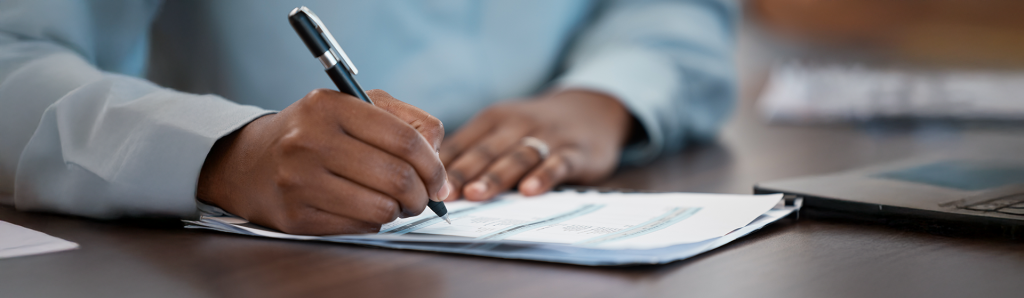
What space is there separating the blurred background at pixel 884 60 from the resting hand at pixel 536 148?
1.77 ft

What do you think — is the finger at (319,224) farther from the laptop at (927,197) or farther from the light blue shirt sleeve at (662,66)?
the light blue shirt sleeve at (662,66)

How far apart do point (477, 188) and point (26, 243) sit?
0.29 meters

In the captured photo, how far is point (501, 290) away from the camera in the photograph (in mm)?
292

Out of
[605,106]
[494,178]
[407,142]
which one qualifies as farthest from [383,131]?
[605,106]

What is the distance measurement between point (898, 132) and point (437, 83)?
2.25 ft

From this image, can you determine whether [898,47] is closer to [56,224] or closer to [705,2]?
[705,2]

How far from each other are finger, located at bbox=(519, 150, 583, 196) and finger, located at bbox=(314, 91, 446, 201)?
0.22 m

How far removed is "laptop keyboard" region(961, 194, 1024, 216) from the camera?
0.40 m

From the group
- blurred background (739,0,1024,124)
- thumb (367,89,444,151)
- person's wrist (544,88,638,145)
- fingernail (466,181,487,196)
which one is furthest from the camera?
blurred background (739,0,1024,124)

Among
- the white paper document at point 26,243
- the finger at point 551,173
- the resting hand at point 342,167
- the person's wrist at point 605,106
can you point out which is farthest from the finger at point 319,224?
the person's wrist at point 605,106

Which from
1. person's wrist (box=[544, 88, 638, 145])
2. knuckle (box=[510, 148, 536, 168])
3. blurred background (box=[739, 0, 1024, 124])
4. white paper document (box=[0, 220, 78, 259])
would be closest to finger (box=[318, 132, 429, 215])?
white paper document (box=[0, 220, 78, 259])

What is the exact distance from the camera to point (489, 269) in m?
0.33

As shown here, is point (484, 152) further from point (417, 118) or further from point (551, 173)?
point (417, 118)

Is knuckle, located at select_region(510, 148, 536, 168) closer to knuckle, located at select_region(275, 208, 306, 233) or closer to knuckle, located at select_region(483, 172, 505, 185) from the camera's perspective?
knuckle, located at select_region(483, 172, 505, 185)
